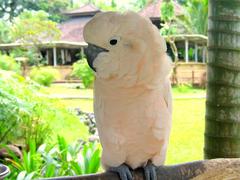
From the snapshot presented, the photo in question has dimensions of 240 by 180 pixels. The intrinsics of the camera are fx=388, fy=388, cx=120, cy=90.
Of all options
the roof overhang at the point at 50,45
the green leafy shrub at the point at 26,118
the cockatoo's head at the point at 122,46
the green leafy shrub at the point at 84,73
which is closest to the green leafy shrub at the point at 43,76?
the green leafy shrub at the point at 84,73

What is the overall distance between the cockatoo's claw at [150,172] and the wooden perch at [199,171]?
0.03 meters

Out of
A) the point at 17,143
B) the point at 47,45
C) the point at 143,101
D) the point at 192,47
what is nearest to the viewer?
the point at 143,101

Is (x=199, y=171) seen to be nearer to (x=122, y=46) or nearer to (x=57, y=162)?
(x=122, y=46)

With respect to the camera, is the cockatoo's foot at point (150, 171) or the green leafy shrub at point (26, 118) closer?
the cockatoo's foot at point (150, 171)

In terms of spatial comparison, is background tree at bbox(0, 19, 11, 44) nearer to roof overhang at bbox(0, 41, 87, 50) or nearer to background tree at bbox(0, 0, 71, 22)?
roof overhang at bbox(0, 41, 87, 50)

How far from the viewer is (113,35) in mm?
1102

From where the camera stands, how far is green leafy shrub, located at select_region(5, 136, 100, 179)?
2.89 m

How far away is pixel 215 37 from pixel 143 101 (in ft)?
2.55

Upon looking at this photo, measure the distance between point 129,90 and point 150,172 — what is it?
336mm

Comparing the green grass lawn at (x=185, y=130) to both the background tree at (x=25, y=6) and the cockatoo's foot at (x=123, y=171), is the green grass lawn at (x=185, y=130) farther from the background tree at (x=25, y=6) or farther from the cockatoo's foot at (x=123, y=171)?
the background tree at (x=25, y=6)

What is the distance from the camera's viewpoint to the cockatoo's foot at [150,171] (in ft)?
4.43

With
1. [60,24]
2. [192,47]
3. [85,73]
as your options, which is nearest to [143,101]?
[85,73]

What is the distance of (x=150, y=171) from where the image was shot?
136 cm

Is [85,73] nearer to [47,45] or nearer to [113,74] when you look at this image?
[47,45]
